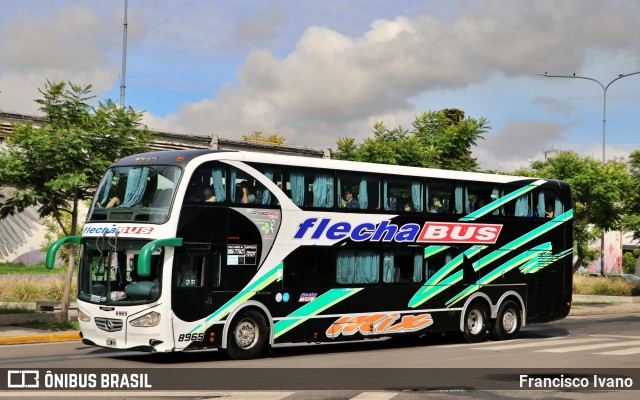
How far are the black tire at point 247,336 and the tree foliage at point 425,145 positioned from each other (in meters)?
17.3

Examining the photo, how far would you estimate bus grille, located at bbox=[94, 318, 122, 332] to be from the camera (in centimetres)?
1700

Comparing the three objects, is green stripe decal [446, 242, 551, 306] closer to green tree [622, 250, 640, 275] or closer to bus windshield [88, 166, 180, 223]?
bus windshield [88, 166, 180, 223]

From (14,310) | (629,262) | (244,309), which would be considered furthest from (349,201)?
(629,262)

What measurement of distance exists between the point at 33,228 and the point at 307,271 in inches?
1186

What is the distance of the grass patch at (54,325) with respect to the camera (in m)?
23.6

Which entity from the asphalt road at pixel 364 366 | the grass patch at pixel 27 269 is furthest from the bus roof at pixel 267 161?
the grass patch at pixel 27 269

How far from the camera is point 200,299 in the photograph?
17453mm

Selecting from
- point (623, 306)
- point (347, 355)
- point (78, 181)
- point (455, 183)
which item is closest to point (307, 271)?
point (347, 355)

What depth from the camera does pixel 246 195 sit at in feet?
60.0

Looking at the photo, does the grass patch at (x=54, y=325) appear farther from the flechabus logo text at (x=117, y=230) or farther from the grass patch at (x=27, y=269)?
the grass patch at (x=27, y=269)

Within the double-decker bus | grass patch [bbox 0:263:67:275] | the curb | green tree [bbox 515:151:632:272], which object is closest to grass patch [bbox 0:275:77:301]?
grass patch [bbox 0:263:67:275]

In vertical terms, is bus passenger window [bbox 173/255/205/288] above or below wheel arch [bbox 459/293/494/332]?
above

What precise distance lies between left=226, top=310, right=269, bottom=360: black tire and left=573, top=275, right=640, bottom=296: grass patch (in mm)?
31914

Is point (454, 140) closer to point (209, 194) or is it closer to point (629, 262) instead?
point (209, 194)
